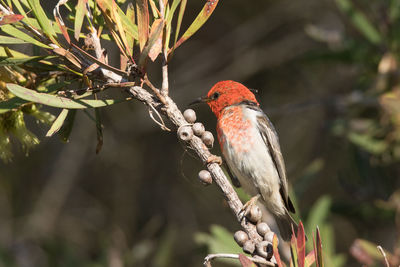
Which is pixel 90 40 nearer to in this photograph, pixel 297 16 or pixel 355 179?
pixel 355 179

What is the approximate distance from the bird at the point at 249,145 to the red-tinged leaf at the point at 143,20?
47.9 inches

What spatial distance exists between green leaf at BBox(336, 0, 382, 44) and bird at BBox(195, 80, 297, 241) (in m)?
1.41

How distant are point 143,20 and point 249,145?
1398mm

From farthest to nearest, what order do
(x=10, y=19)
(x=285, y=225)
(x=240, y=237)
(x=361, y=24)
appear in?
1. (x=361, y=24)
2. (x=285, y=225)
3. (x=240, y=237)
4. (x=10, y=19)

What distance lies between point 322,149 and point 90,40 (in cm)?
358

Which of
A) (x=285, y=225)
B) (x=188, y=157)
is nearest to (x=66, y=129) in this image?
(x=285, y=225)

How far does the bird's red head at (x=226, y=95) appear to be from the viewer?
9.44 feet

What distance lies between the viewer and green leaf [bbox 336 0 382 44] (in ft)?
12.6

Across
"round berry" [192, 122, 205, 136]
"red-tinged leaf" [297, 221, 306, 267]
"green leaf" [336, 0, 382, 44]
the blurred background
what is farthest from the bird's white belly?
the blurred background

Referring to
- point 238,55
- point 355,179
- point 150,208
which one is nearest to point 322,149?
point 355,179

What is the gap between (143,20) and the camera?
163 centimetres

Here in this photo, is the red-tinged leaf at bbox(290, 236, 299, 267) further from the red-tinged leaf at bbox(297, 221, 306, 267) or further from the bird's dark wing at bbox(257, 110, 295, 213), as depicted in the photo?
the bird's dark wing at bbox(257, 110, 295, 213)

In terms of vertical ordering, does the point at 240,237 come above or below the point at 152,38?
below

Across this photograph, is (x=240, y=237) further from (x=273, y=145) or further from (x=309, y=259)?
(x=273, y=145)
